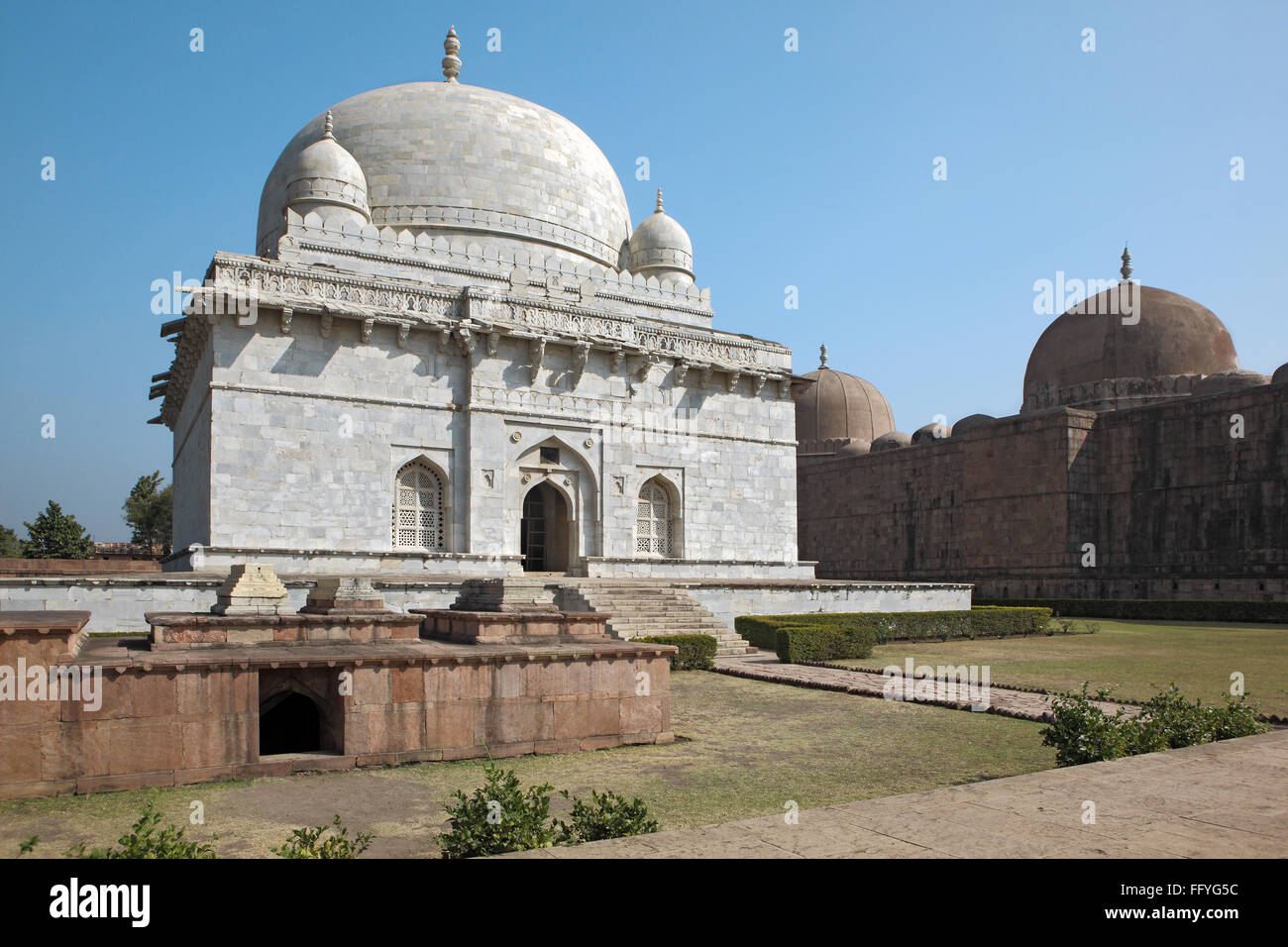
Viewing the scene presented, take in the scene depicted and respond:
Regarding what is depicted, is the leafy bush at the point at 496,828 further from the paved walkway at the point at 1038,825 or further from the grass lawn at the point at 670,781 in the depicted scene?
the paved walkway at the point at 1038,825

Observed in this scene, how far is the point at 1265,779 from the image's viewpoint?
6309mm

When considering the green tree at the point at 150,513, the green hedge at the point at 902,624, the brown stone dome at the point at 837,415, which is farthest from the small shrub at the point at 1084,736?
the green tree at the point at 150,513

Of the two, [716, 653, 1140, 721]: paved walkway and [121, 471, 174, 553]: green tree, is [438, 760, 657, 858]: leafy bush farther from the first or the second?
[121, 471, 174, 553]: green tree

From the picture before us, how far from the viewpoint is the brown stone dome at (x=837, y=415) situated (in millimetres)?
47188

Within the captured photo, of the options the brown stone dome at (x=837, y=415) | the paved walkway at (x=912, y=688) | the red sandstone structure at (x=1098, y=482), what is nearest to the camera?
the paved walkway at (x=912, y=688)

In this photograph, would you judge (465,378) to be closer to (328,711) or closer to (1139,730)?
(328,711)

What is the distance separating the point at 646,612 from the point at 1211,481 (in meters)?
20.5

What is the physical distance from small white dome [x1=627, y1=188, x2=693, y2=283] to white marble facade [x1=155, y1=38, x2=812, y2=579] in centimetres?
7

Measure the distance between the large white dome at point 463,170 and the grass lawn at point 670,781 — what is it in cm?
1948

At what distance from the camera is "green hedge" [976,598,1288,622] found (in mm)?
25562

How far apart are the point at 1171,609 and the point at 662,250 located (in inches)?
712

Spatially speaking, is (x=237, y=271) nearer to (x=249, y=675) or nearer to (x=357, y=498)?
(x=357, y=498)

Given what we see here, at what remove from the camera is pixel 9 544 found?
60.5 metres
